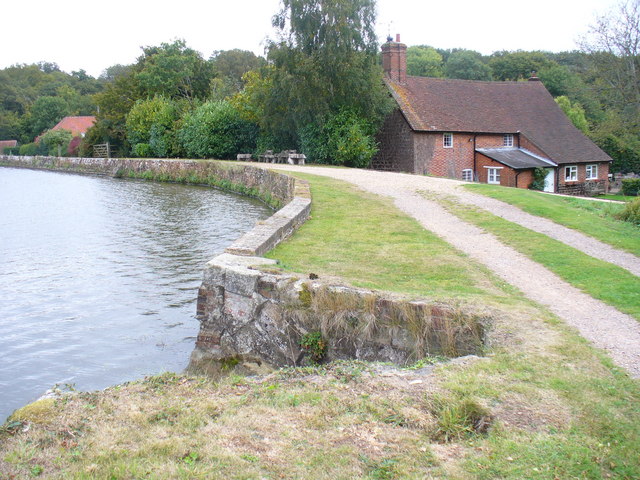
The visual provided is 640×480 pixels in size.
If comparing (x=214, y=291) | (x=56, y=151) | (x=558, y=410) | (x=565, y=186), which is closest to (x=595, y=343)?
(x=558, y=410)

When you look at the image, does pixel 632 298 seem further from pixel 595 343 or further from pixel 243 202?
pixel 243 202

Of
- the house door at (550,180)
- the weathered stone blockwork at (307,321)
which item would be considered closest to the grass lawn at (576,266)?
the weathered stone blockwork at (307,321)

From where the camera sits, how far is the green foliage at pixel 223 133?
4016 cm

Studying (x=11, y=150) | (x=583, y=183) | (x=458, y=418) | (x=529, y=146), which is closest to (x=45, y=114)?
(x=11, y=150)

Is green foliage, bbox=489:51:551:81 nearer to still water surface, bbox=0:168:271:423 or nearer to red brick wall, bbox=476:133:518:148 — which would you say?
red brick wall, bbox=476:133:518:148

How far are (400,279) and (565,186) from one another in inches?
1273

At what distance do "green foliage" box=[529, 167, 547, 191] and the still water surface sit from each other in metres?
19.3

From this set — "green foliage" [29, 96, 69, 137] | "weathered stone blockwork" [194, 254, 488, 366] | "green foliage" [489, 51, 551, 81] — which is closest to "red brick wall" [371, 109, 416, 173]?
"weathered stone blockwork" [194, 254, 488, 366]

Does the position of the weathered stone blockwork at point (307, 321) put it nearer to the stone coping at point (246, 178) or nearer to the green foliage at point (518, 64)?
the stone coping at point (246, 178)

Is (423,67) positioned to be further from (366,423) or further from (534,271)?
(366,423)

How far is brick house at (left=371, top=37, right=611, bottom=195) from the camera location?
35688 mm

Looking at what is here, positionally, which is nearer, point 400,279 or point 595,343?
point 595,343

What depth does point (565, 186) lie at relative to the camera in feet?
123

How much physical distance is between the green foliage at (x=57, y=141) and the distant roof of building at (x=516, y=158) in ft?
148
